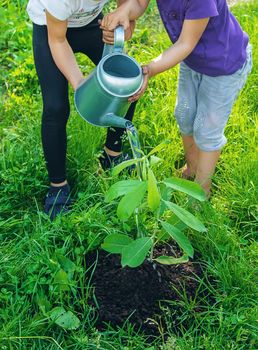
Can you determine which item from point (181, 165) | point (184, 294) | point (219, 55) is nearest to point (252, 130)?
point (181, 165)

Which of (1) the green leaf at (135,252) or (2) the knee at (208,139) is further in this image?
(2) the knee at (208,139)

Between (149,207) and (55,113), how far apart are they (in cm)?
61

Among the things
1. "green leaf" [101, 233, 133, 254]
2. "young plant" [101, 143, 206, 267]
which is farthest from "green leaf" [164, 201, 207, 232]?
"green leaf" [101, 233, 133, 254]

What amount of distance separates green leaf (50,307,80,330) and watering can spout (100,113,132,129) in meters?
0.60

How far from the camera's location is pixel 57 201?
2.41m

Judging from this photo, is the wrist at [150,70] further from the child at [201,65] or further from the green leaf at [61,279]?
the green leaf at [61,279]

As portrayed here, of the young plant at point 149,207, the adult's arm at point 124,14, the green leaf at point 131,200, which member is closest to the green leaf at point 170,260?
the young plant at point 149,207

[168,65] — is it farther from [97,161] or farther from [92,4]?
[97,161]

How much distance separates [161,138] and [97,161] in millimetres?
343

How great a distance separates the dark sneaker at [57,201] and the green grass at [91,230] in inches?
2.0

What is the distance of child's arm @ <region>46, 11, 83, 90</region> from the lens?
79.2 inches

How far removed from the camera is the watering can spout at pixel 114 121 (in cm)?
189

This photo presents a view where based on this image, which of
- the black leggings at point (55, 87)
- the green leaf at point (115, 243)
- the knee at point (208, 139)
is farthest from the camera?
the knee at point (208, 139)

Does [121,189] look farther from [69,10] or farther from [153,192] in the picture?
[69,10]
